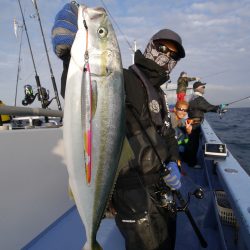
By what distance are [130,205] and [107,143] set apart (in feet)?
2.57

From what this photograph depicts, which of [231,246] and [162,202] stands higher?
[162,202]

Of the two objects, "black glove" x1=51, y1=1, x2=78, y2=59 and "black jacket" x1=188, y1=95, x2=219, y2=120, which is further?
"black jacket" x1=188, y1=95, x2=219, y2=120

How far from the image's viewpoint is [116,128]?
4.60 feet

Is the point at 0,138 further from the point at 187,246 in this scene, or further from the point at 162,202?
the point at 187,246

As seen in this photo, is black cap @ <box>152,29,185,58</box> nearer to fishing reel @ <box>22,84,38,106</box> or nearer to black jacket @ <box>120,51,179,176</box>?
black jacket @ <box>120,51,179,176</box>

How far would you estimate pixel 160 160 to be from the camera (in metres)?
2.16

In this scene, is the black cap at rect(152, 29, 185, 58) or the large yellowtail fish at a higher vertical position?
the black cap at rect(152, 29, 185, 58)

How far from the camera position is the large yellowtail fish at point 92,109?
4.21 ft

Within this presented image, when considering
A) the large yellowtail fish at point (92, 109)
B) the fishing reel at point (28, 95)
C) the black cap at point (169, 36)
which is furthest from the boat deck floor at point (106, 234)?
the fishing reel at point (28, 95)

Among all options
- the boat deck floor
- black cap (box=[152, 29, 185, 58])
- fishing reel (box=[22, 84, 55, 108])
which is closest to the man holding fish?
black cap (box=[152, 29, 185, 58])

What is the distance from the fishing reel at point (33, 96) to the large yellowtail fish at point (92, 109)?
3.93 meters

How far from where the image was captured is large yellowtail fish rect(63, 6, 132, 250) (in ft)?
4.21

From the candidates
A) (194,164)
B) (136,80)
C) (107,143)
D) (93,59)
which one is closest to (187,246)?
(136,80)

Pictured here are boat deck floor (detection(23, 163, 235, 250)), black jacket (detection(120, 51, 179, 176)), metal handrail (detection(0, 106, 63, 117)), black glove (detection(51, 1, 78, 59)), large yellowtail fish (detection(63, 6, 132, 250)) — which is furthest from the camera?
boat deck floor (detection(23, 163, 235, 250))
